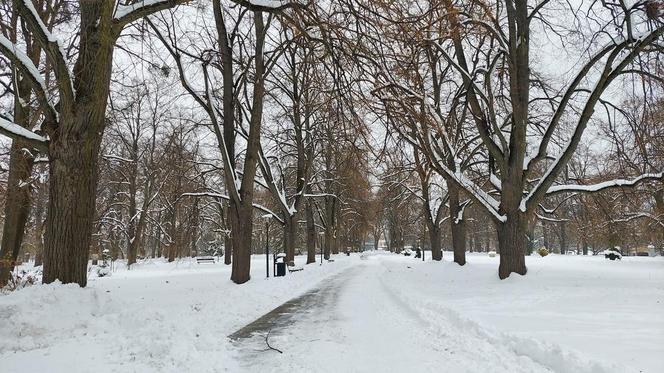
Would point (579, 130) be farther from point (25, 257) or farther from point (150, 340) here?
point (25, 257)

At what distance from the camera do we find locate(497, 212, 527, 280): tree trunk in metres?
14.0

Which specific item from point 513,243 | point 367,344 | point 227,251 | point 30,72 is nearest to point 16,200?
point 30,72

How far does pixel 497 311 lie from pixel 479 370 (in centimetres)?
425

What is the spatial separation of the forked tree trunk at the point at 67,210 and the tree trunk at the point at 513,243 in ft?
36.7

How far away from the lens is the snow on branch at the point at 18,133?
7.59 meters

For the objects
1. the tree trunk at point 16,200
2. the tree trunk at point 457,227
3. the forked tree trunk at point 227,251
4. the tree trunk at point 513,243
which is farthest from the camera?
the forked tree trunk at point 227,251

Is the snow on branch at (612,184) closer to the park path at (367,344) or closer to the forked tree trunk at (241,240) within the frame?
the park path at (367,344)

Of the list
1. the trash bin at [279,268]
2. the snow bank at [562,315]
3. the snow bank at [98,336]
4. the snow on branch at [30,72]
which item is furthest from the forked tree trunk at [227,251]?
the snow on branch at [30,72]

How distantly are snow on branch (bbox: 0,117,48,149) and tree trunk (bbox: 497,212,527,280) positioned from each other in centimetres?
1188

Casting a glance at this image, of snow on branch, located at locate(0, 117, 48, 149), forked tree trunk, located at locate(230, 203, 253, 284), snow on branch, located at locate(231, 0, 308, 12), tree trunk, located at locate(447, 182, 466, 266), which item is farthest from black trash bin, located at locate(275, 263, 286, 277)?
snow on branch, located at locate(231, 0, 308, 12)

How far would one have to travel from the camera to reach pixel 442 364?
5809mm

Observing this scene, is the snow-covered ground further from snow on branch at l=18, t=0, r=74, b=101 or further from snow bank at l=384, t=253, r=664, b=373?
snow on branch at l=18, t=0, r=74, b=101

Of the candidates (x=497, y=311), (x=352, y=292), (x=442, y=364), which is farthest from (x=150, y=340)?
(x=352, y=292)

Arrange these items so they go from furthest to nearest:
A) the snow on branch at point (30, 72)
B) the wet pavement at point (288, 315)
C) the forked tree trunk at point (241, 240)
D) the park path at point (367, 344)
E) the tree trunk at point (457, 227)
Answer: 1. the tree trunk at point (457, 227)
2. the forked tree trunk at point (241, 240)
3. the wet pavement at point (288, 315)
4. the snow on branch at point (30, 72)
5. the park path at point (367, 344)
